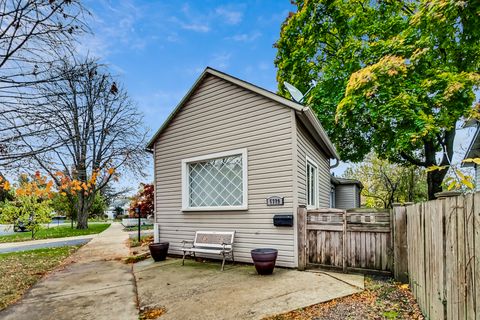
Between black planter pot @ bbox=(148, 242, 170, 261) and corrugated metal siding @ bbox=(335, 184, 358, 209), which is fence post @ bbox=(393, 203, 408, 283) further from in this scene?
corrugated metal siding @ bbox=(335, 184, 358, 209)

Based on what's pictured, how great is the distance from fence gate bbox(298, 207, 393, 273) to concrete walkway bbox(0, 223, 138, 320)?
3.43m

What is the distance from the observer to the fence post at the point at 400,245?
4941mm

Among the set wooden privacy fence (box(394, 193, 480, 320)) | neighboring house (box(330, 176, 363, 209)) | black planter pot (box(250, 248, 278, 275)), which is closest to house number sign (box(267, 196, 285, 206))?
black planter pot (box(250, 248, 278, 275))

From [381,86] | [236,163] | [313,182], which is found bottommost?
[313,182]

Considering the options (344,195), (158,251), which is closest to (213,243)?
(158,251)

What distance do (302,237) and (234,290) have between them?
1942 mm

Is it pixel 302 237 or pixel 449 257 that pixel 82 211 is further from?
pixel 449 257

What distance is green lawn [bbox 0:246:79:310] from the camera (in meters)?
5.21

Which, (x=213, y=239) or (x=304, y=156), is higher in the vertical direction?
(x=304, y=156)

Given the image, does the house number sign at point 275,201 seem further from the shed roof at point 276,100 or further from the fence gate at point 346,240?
the shed roof at point 276,100

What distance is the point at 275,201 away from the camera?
619cm

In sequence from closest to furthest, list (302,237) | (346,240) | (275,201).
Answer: (346,240) → (302,237) → (275,201)

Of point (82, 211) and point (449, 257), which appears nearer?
point (449, 257)

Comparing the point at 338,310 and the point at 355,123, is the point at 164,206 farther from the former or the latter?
the point at 355,123
